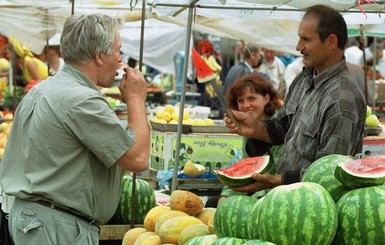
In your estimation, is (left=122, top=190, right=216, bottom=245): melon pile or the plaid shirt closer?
the plaid shirt

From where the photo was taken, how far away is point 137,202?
558 cm

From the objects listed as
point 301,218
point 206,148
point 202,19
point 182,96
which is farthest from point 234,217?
point 202,19

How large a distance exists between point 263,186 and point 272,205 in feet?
2.75

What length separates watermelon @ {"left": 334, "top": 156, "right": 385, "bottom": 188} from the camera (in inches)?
124

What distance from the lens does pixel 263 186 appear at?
4004 millimetres

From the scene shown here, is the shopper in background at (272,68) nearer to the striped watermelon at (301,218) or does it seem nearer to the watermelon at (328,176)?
the watermelon at (328,176)

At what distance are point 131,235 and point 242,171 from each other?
111 cm

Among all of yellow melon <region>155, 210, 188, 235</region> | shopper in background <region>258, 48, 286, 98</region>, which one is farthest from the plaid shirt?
shopper in background <region>258, 48, 286, 98</region>

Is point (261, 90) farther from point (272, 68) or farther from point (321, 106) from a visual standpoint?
point (272, 68)

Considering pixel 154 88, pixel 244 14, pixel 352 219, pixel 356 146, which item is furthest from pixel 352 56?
pixel 352 219

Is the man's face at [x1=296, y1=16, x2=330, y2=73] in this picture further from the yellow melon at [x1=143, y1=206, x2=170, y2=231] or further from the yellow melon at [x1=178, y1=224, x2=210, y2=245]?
the yellow melon at [x1=143, y1=206, x2=170, y2=231]

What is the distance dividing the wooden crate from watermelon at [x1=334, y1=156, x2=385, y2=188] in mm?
2336

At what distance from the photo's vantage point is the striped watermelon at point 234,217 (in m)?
3.68

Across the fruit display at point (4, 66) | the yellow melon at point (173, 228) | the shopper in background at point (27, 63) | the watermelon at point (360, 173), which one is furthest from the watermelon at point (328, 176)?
the shopper in background at point (27, 63)
